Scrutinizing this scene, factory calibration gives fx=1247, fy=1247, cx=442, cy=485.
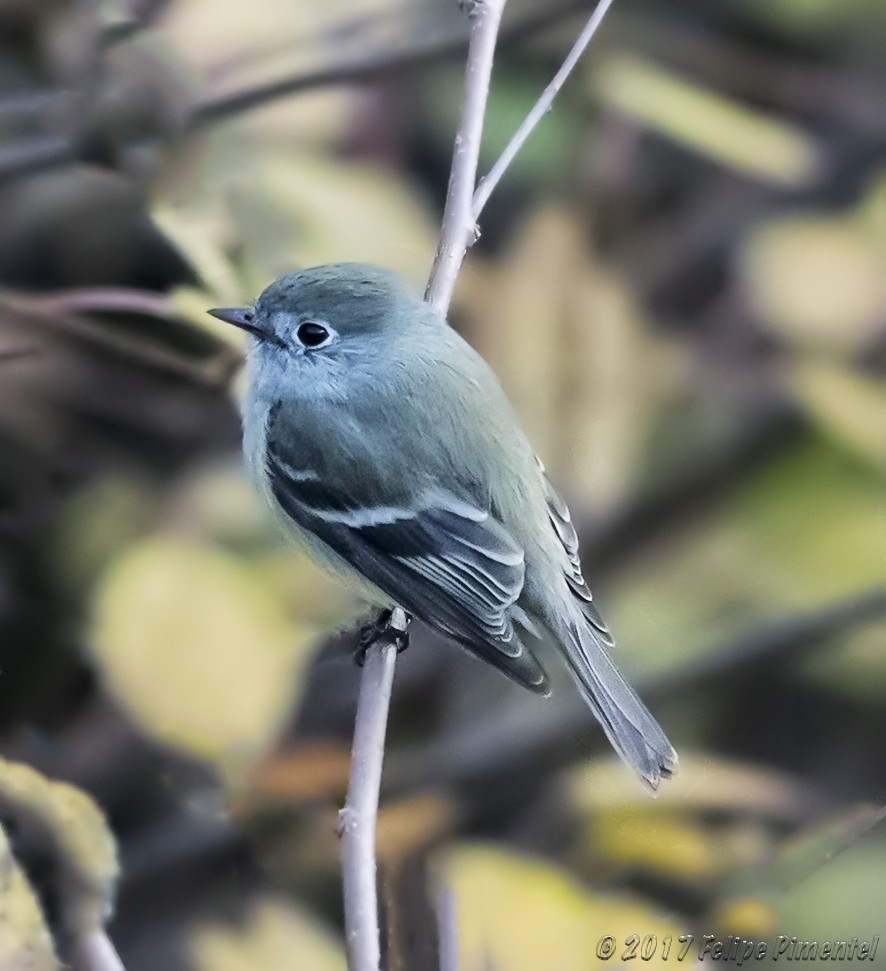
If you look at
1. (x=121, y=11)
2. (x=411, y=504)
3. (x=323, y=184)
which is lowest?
(x=411, y=504)

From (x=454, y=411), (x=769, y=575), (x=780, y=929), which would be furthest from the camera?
(x=769, y=575)

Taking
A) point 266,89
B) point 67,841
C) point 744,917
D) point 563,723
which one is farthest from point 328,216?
point 744,917

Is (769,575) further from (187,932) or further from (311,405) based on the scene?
(187,932)

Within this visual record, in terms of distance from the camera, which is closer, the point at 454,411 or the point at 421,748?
the point at 454,411

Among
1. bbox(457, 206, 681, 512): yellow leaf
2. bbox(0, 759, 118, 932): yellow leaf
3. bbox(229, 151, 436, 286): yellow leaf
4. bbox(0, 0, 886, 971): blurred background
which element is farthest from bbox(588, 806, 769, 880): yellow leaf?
bbox(229, 151, 436, 286): yellow leaf

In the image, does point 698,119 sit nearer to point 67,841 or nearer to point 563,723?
point 563,723

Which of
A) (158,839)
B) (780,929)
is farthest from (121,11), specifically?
(780,929)
